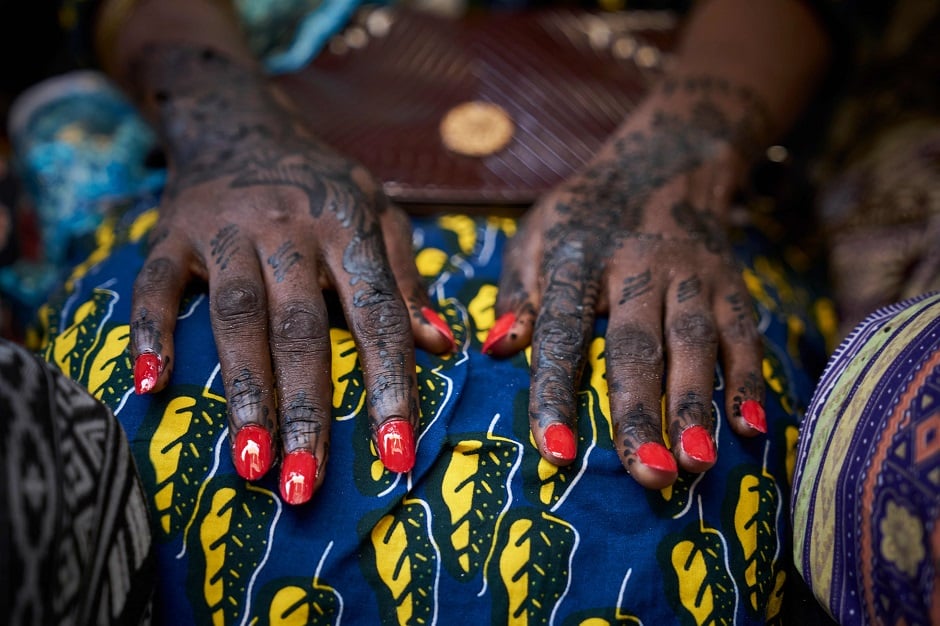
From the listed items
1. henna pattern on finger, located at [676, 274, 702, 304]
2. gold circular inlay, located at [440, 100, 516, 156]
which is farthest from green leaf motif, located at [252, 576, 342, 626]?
gold circular inlay, located at [440, 100, 516, 156]

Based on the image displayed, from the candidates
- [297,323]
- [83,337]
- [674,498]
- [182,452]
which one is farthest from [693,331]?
[83,337]

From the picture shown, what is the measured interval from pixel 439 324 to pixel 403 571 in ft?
0.74

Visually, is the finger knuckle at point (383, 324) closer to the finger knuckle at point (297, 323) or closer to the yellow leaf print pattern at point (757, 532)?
the finger knuckle at point (297, 323)

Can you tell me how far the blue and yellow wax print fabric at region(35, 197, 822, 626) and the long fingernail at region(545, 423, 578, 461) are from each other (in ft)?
0.05

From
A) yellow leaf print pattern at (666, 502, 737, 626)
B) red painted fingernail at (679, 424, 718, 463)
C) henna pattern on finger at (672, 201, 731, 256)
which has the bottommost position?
yellow leaf print pattern at (666, 502, 737, 626)

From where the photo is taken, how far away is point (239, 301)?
0.66 m

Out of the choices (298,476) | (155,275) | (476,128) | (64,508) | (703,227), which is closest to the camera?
(64,508)

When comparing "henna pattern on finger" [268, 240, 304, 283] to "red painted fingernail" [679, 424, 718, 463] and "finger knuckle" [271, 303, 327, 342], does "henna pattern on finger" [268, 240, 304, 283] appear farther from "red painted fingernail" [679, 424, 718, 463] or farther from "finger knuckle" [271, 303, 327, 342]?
"red painted fingernail" [679, 424, 718, 463]

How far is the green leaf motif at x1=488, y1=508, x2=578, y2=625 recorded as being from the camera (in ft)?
2.01

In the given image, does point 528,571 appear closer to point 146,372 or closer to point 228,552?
point 228,552

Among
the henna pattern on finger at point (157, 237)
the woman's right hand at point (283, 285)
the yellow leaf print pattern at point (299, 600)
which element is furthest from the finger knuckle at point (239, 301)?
the yellow leaf print pattern at point (299, 600)

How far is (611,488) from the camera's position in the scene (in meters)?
0.63

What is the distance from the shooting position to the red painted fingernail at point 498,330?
28.4 inches

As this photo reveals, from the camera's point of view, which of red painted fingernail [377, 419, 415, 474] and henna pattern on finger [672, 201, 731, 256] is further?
henna pattern on finger [672, 201, 731, 256]
